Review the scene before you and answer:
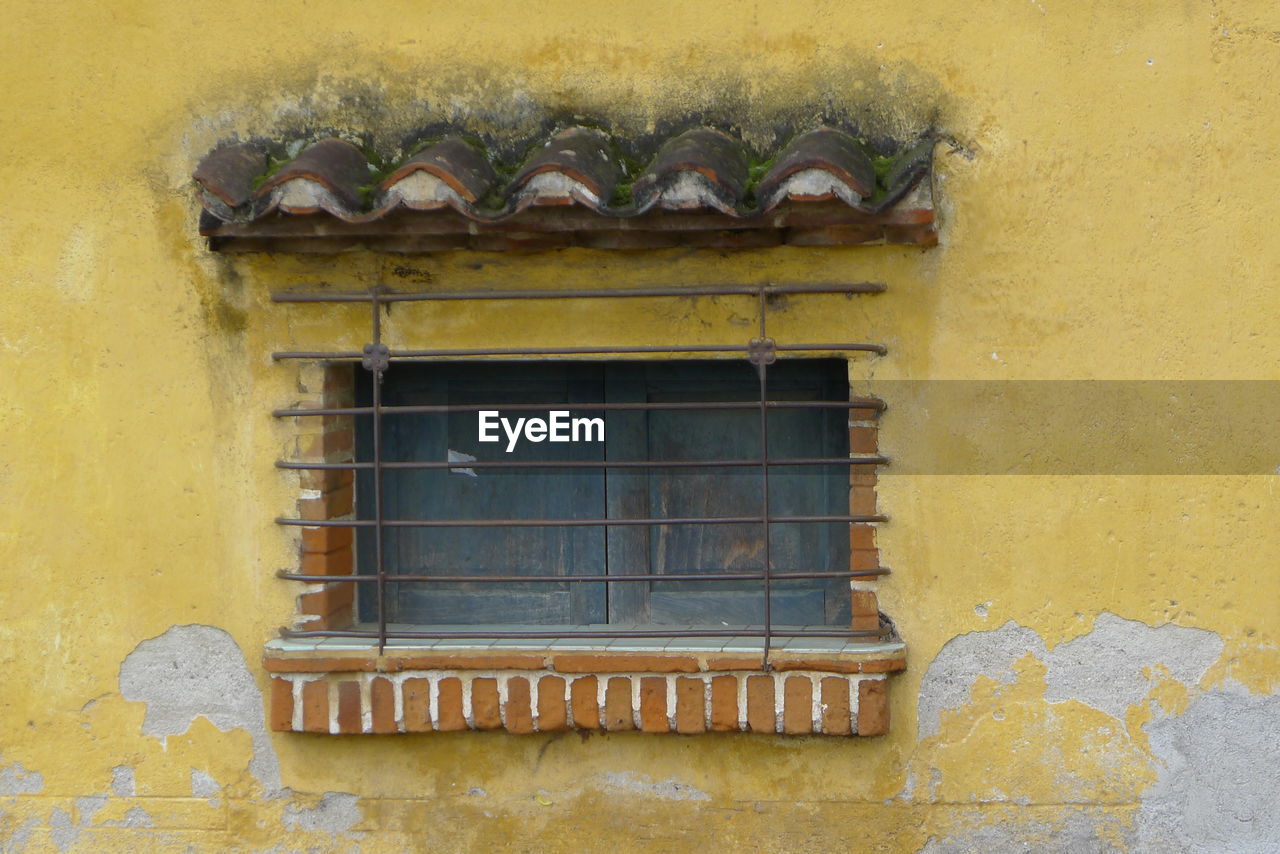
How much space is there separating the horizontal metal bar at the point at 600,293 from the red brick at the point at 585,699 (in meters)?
1.00

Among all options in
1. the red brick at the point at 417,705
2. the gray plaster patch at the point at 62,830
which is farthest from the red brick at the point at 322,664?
the gray plaster patch at the point at 62,830

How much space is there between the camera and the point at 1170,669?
125 inches

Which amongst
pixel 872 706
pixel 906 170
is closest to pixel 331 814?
pixel 872 706

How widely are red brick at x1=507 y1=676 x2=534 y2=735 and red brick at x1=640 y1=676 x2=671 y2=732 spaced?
0.97ft

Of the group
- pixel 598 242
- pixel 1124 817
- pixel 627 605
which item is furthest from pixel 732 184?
pixel 1124 817

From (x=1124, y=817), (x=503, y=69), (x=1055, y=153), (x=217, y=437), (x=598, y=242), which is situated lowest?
(x=1124, y=817)

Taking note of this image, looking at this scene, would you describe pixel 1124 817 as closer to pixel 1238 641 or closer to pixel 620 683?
pixel 1238 641

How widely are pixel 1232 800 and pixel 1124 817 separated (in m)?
0.27

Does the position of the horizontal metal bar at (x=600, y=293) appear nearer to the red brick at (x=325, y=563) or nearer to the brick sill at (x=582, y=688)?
the red brick at (x=325, y=563)

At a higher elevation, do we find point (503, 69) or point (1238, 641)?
Answer: point (503, 69)

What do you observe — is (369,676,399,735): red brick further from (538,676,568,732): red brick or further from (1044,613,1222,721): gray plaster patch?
(1044,613,1222,721): gray plaster patch

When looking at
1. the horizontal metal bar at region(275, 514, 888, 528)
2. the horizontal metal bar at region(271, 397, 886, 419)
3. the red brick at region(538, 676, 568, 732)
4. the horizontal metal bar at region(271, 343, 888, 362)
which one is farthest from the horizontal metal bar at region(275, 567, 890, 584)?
the horizontal metal bar at region(271, 343, 888, 362)

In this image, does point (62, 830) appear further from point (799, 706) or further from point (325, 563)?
point (799, 706)

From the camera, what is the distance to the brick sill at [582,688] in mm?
3168
